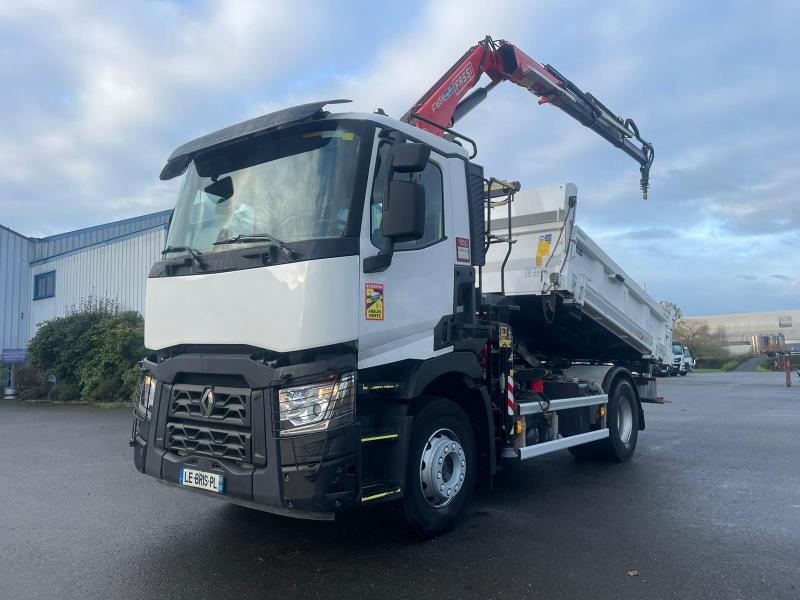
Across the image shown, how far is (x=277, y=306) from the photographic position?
13.7 ft

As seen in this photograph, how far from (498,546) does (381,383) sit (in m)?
1.57

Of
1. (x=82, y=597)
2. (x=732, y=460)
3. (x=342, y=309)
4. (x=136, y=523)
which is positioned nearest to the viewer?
(x=82, y=597)

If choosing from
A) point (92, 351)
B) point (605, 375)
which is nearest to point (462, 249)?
point (605, 375)

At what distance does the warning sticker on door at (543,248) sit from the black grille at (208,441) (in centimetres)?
406

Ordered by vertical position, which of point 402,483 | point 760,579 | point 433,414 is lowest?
point 760,579

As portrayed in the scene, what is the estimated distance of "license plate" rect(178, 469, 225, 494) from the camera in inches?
168

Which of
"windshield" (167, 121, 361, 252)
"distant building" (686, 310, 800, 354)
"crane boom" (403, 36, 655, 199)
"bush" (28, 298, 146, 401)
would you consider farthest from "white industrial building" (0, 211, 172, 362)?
"distant building" (686, 310, 800, 354)

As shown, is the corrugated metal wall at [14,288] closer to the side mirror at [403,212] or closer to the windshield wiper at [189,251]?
the windshield wiper at [189,251]

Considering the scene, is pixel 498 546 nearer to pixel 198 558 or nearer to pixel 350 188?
pixel 198 558

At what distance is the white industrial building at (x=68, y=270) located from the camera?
2209cm

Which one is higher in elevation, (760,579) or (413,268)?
(413,268)

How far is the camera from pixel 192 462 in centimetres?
447

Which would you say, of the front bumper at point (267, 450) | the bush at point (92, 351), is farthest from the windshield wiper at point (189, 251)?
the bush at point (92, 351)

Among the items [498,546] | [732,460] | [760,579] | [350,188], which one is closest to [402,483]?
[498,546]
